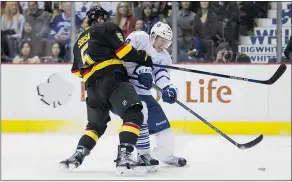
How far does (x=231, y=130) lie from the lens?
22.1 ft

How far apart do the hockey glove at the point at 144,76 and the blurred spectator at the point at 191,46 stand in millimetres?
2516

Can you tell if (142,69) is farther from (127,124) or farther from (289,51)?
(289,51)

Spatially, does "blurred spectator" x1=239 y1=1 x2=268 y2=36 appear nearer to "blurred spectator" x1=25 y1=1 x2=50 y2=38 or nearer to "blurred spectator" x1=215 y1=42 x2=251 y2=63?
"blurred spectator" x1=215 y1=42 x2=251 y2=63

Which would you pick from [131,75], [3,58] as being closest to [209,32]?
[3,58]

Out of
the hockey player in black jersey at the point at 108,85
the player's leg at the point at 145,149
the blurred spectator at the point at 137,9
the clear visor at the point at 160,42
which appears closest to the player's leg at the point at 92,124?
the hockey player in black jersey at the point at 108,85

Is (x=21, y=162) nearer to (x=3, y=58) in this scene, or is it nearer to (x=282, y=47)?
(x=3, y=58)

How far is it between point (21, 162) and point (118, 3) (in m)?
2.61

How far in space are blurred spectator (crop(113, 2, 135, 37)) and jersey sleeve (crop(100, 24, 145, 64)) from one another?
2.81 m

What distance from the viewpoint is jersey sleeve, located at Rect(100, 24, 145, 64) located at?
4.17 meters

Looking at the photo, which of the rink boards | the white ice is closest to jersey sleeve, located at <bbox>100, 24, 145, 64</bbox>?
the white ice

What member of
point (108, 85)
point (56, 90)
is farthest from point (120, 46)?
point (56, 90)

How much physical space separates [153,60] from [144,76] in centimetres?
14

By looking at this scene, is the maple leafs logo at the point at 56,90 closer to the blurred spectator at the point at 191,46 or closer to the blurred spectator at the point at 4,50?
the blurred spectator at the point at 4,50

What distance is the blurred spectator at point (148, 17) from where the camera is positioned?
276 inches
